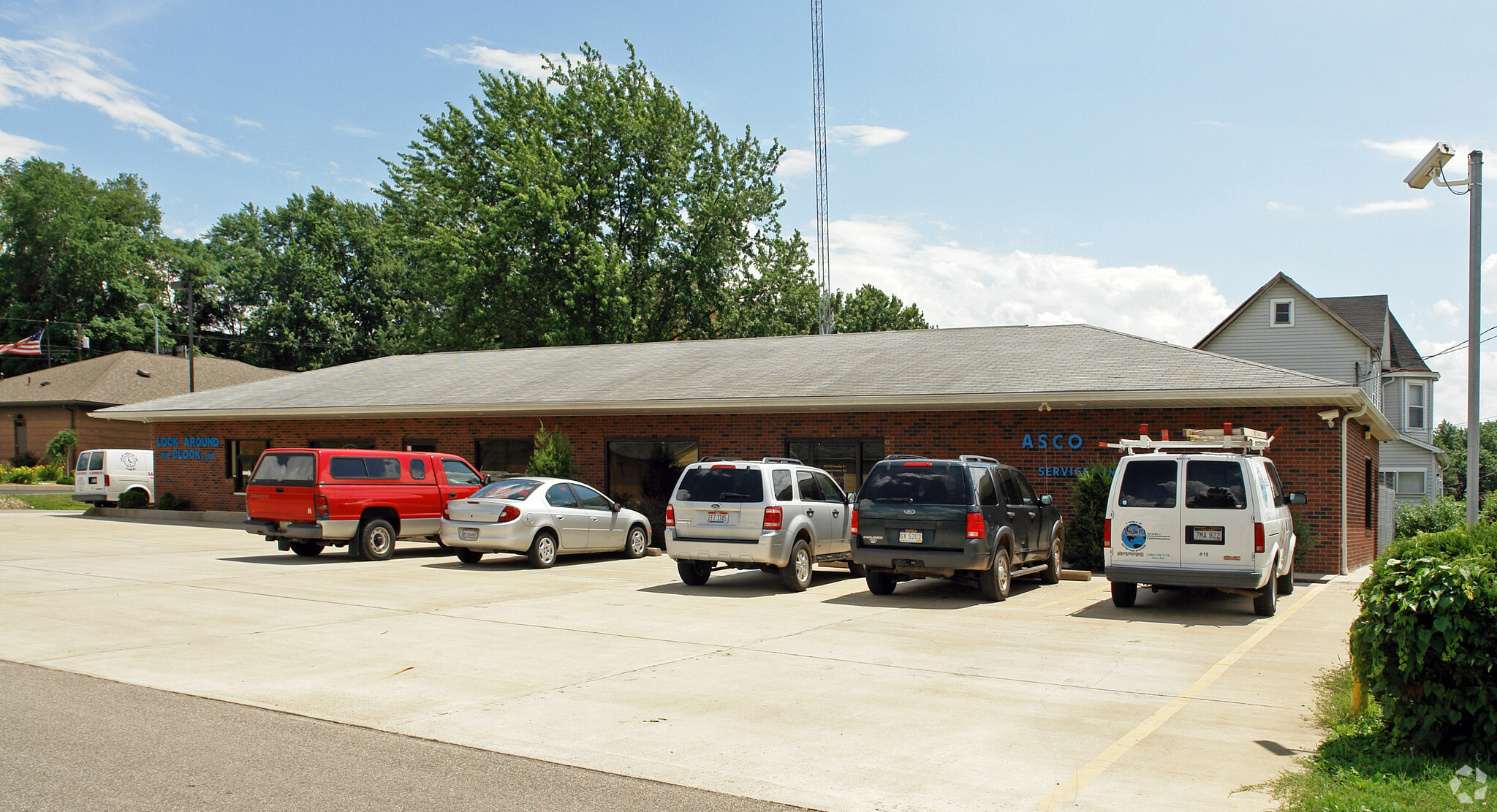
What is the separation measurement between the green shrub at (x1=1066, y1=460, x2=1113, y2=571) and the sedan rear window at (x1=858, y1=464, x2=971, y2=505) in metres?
5.11

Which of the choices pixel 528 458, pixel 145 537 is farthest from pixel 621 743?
pixel 145 537

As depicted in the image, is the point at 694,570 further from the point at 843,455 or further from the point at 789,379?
the point at 789,379

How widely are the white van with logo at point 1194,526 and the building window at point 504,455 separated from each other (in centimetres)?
1463

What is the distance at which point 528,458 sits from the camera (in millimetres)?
23922

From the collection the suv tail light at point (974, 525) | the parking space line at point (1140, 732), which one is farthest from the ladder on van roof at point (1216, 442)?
the parking space line at point (1140, 732)

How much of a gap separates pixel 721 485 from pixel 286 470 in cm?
800

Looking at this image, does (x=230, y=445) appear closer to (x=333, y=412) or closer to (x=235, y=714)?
(x=333, y=412)

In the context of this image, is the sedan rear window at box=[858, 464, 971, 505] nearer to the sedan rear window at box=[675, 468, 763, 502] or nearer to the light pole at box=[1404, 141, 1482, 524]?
the sedan rear window at box=[675, 468, 763, 502]

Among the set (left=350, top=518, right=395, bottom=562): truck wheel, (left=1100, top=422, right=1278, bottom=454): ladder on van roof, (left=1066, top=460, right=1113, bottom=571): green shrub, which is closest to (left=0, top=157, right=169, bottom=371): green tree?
(left=350, top=518, right=395, bottom=562): truck wheel

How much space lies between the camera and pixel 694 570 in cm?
1473

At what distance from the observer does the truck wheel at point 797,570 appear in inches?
558

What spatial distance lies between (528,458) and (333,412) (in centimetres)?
548

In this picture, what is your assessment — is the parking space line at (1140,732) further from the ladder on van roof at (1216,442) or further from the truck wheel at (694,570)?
the truck wheel at (694,570)

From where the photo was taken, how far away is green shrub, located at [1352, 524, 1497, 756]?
18.5ft
